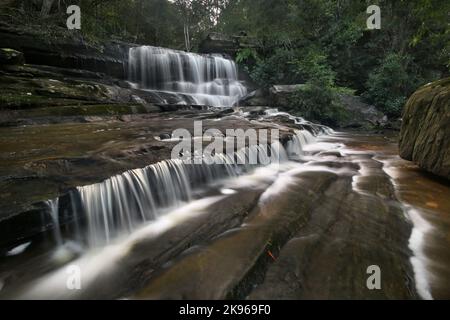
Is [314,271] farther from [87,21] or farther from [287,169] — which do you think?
[87,21]

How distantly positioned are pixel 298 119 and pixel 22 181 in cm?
1035

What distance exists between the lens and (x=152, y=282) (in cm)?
206

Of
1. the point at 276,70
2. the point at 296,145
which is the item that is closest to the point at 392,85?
the point at 276,70

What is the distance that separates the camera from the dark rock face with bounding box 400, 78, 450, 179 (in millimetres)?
3947

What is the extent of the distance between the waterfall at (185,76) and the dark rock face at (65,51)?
737mm

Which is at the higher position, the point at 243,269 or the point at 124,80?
the point at 124,80

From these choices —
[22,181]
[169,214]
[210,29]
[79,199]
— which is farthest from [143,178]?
[210,29]

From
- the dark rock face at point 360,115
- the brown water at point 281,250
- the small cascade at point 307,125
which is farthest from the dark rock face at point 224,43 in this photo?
the brown water at point 281,250

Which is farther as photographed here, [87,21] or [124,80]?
[124,80]

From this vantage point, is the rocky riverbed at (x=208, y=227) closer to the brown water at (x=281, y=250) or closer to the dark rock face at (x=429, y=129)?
the brown water at (x=281, y=250)

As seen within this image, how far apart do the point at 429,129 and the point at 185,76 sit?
504 inches

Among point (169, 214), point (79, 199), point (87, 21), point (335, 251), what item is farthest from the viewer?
point (87, 21)

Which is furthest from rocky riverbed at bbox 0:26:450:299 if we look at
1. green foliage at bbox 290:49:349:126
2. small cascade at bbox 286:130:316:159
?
green foliage at bbox 290:49:349:126
